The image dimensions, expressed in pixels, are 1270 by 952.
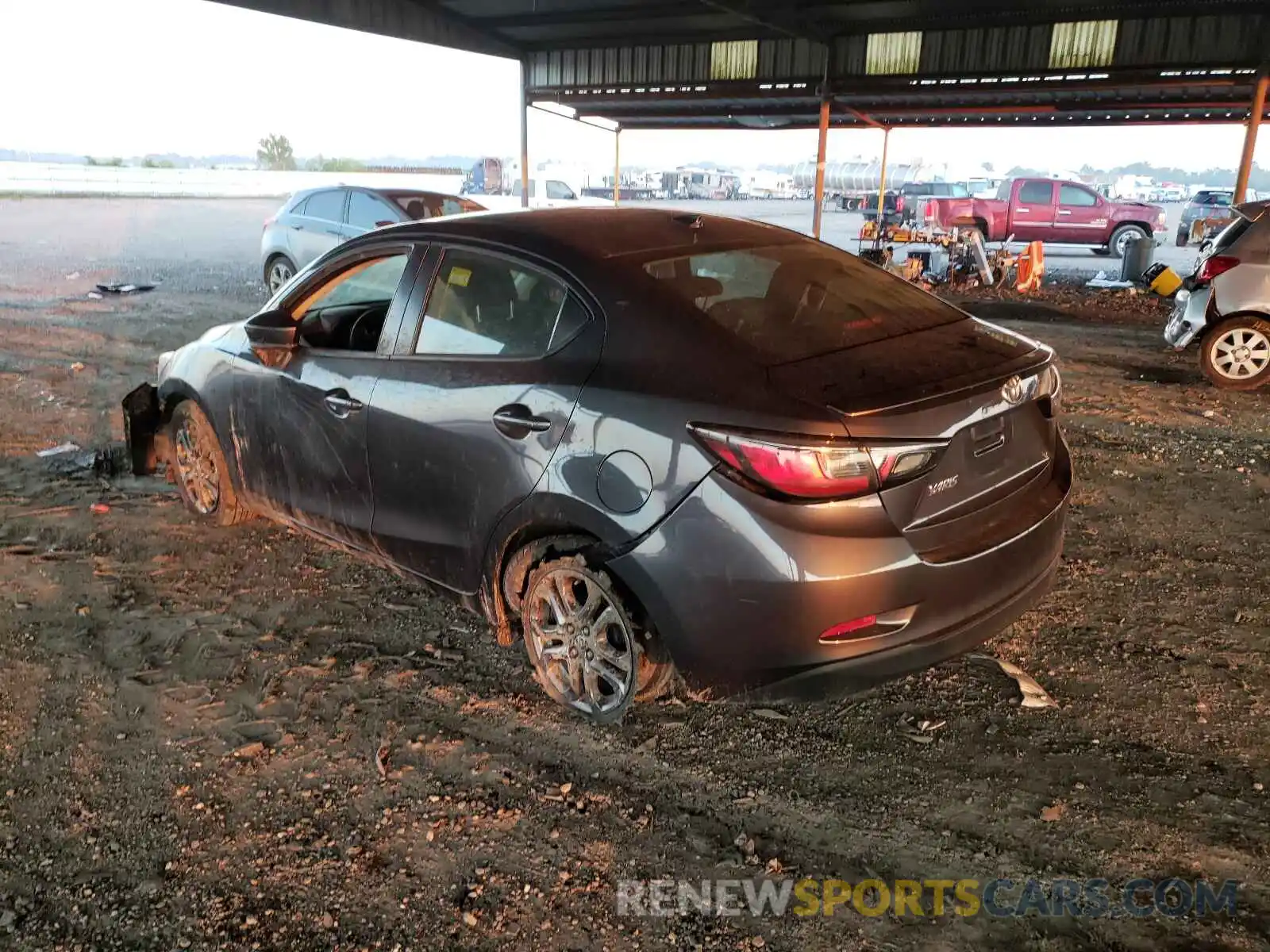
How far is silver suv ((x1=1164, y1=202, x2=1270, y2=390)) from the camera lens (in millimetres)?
7938

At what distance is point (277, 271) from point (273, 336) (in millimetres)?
10358

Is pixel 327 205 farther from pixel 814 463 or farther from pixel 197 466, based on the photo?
pixel 814 463

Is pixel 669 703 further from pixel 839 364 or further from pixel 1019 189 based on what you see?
pixel 1019 189

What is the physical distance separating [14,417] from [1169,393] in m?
9.16

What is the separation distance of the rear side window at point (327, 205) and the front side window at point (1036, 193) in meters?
17.3

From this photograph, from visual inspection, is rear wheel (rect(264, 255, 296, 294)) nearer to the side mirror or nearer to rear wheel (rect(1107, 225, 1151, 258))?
the side mirror

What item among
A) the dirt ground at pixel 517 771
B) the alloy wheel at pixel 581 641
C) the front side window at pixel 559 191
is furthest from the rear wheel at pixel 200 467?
the front side window at pixel 559 191

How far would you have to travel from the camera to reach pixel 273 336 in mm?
3916

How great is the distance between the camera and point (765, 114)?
2439 centimetres

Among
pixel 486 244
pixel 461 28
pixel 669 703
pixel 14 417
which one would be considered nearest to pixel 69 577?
pixel 486 244

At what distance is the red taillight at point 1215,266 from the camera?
8.05 m

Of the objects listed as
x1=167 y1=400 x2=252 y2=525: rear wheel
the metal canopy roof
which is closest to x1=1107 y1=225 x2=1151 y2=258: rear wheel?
the metal canopy roof

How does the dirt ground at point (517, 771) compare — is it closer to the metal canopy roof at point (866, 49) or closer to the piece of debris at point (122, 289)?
the piece of debris at point (122, 289)

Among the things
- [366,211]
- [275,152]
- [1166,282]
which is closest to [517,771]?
[366,211]
